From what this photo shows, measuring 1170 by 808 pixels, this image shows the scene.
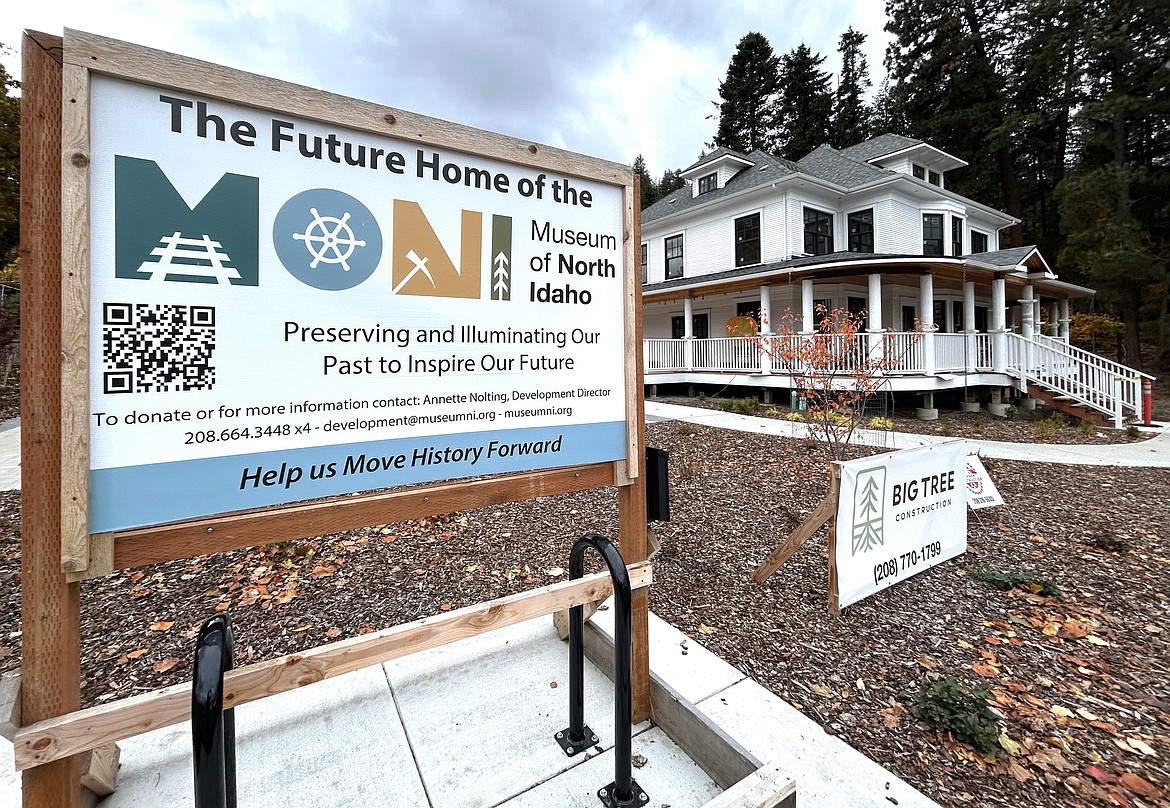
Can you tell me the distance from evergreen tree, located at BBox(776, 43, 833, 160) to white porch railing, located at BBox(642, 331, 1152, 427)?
27.6 metres

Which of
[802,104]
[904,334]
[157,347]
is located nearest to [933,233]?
[904,334]

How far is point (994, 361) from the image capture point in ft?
44.8

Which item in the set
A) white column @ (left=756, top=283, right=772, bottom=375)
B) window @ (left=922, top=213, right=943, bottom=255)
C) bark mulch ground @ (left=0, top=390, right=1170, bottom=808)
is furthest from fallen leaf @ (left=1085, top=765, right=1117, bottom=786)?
window @ (left=922, top=213, right=943, bottom=255)

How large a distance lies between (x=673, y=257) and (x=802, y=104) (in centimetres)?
2590

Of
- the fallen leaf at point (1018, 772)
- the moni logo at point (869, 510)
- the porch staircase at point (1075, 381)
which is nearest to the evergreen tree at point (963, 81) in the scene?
the porch staircase at point (1075, 381)

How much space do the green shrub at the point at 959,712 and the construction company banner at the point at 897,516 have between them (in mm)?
864

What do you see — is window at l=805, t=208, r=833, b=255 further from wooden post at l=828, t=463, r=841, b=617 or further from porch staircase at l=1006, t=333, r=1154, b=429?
wooden post at l=828, t=463, r=841, b=617

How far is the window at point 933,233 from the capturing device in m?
17.0

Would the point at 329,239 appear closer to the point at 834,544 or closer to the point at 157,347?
the point at 157,347

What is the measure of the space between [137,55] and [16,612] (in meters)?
3.91

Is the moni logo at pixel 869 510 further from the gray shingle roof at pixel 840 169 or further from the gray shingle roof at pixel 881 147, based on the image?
the gray shingle roof at pixel 881 147

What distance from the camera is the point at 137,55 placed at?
1.44m

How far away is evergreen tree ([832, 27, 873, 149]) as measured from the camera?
118 ft

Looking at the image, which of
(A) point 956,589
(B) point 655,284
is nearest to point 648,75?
(B) point 655,284
